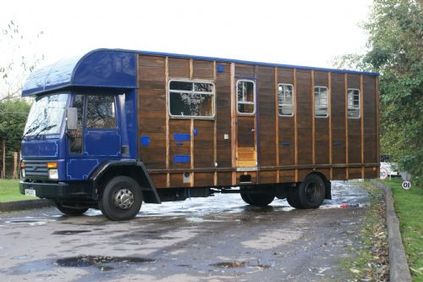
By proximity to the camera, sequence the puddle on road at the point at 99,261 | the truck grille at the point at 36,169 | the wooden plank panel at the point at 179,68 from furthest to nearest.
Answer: the wooden plank panel at the point at 179,68 < the truck grille at the point at 36,169 < the puddle on road at the point at 99,261

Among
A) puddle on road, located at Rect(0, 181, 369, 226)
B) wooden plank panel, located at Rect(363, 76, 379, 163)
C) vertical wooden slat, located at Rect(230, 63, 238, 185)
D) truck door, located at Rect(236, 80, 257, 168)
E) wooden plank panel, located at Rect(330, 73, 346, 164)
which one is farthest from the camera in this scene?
wooden plank panel, located at Rect(363, 76, 379, 163)

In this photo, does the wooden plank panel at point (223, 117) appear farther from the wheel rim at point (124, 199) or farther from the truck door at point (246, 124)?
the wheel rim at point (124, 199)

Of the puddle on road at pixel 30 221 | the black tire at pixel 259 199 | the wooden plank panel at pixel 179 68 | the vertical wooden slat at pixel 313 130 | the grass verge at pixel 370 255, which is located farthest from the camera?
the black tire at pixel 259 199

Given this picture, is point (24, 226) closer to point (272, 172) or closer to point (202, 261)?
point (202, 261)

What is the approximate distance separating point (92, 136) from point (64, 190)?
1.20 m

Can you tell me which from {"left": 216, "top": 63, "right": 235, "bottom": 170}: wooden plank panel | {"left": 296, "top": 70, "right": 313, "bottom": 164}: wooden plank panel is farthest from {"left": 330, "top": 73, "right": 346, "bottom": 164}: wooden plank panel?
{"left": 216, "top": 63, "right": 235, "bottom": 170}: wooden plank panel

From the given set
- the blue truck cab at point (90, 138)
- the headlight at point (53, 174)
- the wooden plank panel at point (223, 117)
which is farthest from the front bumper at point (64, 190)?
the wooden plank panel at point (223, 117)

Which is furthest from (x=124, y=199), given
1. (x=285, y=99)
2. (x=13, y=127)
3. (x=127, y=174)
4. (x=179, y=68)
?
(x=13, y=127)

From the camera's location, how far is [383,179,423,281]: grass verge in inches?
280

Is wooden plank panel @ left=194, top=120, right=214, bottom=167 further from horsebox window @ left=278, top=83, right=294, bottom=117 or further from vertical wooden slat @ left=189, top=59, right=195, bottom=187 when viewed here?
horsebox window @ left=278, top=83, right=294, bottom=117

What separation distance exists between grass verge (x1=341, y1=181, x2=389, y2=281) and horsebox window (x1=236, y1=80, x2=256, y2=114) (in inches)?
153

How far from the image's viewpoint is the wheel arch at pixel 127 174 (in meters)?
12.1

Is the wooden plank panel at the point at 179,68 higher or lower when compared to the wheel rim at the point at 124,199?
higher

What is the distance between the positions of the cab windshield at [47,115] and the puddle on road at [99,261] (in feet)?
15.1
